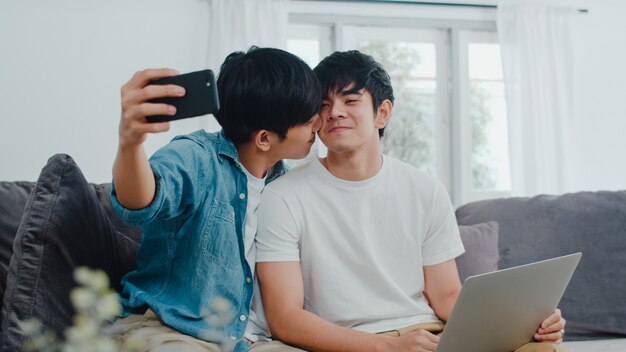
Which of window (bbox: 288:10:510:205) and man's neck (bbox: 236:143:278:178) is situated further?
window (bbox: 288:10:510:205)

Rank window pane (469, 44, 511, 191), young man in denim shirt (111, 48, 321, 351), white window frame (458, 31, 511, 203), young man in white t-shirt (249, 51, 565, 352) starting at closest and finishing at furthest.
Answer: young man in denim shirt (111, 48, 321, 351) → young man in white t-shirt (249, 51, 565, 352) → white window frame (458, 31, 511, 203) → window pane (469, 44, 511, 191)

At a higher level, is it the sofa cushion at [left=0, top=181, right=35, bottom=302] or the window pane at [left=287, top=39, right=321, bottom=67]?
the window pane at [left=287, top=39, right=321, bottom=67]

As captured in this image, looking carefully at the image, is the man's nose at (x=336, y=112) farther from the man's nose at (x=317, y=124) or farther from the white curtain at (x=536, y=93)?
the white curtain at (x=536, y=93)

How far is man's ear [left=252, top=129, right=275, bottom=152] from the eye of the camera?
1.55m

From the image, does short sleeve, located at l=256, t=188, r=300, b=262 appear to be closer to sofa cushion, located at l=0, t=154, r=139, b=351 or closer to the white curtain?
sofa cushion, located at l=0, t=154, r=139, b=351

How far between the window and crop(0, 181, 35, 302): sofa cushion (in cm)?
317

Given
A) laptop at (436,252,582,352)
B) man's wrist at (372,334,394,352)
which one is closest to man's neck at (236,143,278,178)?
man's wrist at (372,334,394,352)

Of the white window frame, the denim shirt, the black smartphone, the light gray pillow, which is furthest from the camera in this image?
the white window frame

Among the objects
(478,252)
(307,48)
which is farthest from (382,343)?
(307,48)

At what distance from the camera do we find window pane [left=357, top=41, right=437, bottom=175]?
484cm

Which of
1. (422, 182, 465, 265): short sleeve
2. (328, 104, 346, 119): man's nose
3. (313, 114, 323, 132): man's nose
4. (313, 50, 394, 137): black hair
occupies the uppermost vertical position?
(313, 50, 394, 137): black hair

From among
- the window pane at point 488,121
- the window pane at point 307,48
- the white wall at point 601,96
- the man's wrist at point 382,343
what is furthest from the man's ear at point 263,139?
the white wall at point 601,96

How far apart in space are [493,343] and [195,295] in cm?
63

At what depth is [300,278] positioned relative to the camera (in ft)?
A: 5.08
